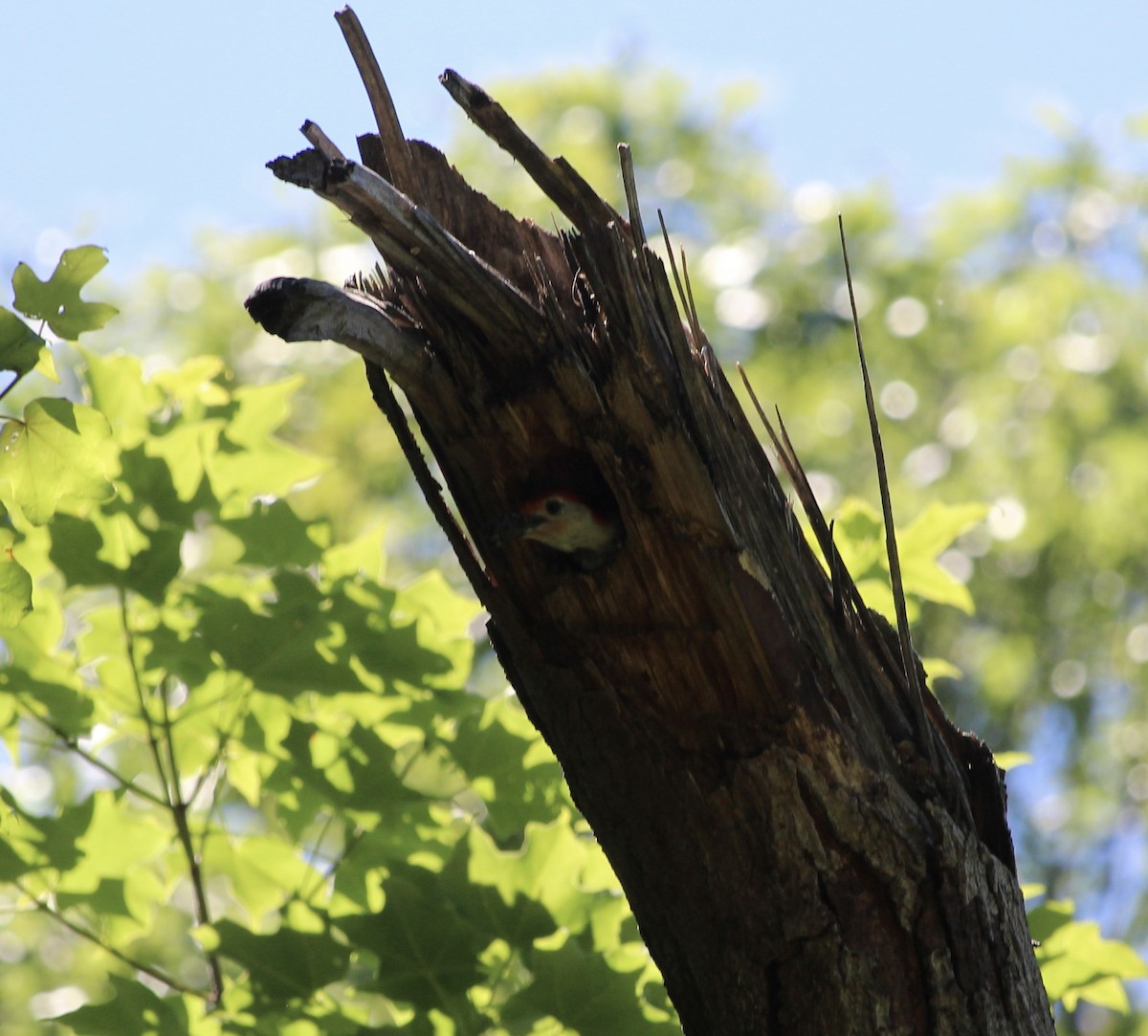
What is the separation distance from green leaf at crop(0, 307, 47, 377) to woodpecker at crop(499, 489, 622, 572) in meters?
0.58

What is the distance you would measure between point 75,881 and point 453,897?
0.58 meters

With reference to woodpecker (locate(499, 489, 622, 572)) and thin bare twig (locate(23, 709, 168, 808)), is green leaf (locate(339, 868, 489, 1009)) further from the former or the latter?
woodpecker (locate(499, 489, 622, 572))

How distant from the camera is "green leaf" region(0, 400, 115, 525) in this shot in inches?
55.5

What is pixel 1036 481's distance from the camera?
564 cm

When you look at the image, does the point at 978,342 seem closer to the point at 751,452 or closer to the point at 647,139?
the point at 647,139

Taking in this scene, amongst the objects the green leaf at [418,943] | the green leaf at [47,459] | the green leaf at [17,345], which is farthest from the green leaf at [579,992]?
the green leaf at [17,345]

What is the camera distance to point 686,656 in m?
1.38

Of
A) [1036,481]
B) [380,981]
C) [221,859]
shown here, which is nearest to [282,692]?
[221,859]

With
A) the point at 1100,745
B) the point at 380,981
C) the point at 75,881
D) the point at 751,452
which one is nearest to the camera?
the point at 751,452

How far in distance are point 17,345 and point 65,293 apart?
0.32ft

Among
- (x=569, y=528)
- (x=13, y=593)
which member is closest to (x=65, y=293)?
(x=13, y=593)

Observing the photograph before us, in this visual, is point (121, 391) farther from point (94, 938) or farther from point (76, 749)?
point (94, 938)

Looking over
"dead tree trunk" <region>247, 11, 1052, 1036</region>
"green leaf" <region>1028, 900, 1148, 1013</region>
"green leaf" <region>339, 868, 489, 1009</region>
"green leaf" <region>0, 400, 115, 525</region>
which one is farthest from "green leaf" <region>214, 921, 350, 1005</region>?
"green leaf" <region>1028, 900, 1148, 1013</region>

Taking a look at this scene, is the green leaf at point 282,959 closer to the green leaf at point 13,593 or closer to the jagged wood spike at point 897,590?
the green leaf at point 13,593
